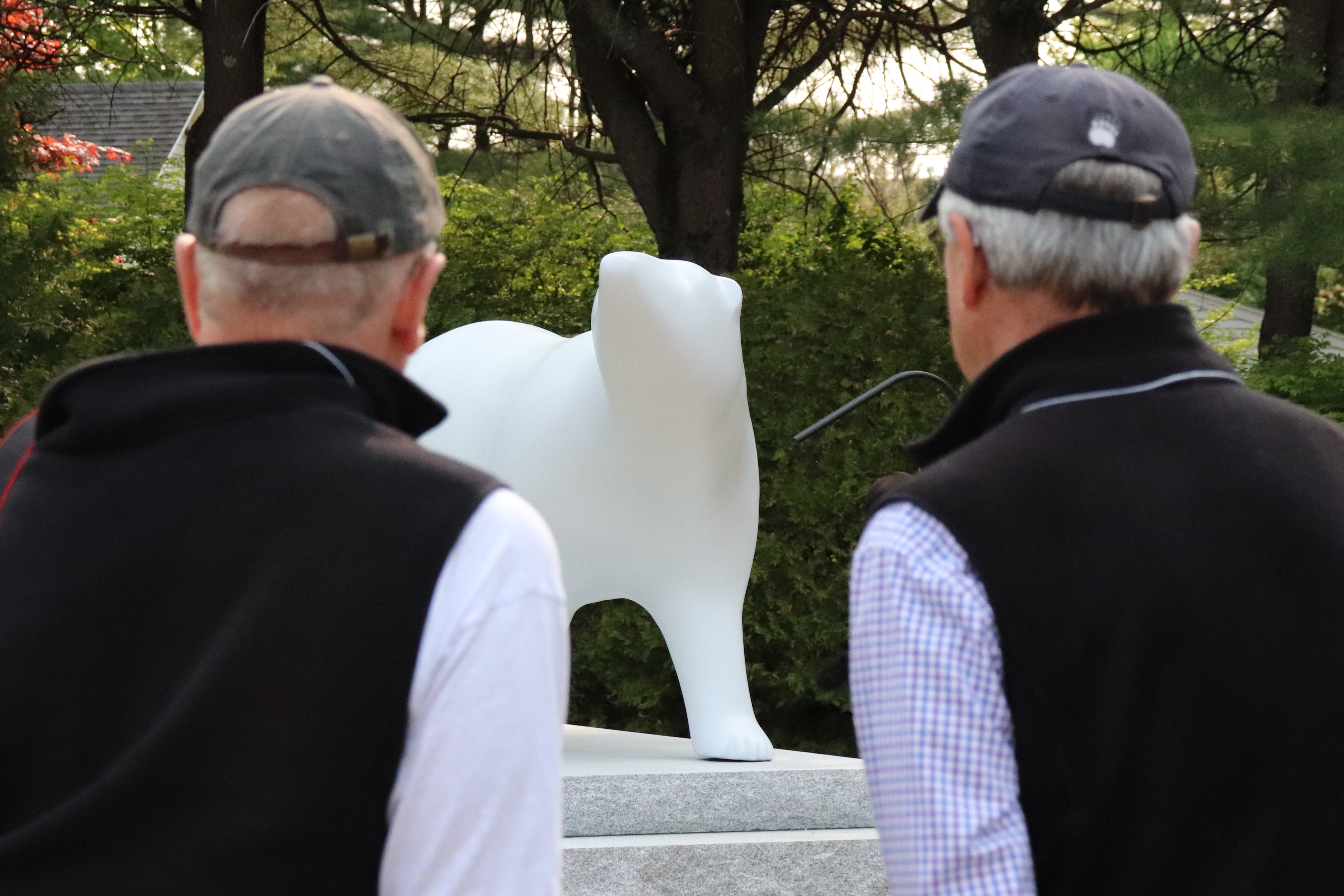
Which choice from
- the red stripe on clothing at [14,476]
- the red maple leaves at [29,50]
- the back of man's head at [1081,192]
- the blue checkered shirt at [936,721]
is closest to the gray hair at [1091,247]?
the back of man's head at [1081,192]

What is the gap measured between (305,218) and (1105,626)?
61 centimetres

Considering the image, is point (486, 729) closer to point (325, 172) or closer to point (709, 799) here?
point (325, 172)

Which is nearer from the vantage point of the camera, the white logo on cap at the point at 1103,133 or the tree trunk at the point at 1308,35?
the white logo on cap at the point at 1103,133

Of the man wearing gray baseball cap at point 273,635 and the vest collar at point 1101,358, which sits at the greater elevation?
the vest collar at point 1101,358

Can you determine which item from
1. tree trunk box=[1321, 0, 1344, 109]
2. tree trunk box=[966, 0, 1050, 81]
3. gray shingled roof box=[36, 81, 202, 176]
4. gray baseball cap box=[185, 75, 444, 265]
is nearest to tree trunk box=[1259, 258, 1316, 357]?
tree trunk box=[1321, 0, 1344, 109]

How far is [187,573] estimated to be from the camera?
0.93 meters

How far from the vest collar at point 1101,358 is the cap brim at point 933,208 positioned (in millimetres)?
166

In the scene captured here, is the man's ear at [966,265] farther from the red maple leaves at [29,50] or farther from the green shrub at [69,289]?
the red maple leaves at [29,50]

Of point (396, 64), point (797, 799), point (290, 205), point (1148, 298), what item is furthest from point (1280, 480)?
point (396, 64)

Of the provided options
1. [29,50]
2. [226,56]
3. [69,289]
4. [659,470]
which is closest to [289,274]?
[659,470]

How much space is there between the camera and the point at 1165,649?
3.29 feet

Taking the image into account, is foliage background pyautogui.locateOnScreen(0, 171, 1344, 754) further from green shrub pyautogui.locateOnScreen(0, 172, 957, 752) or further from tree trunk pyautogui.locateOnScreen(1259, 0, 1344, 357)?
tree trunk pyautogui.locateOnScreen(1259, 0, 1344, 357)

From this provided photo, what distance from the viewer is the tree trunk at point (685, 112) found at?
213 inches

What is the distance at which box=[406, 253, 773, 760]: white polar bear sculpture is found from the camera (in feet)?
10.5
